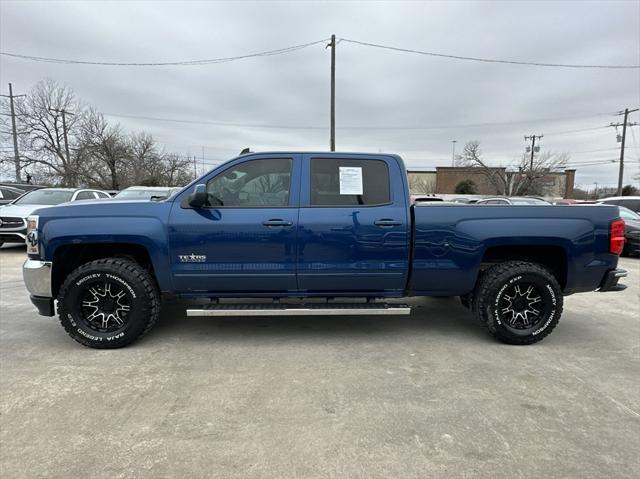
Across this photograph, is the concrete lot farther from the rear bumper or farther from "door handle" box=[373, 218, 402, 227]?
"door handle" box=[373, 218, 402, 227]

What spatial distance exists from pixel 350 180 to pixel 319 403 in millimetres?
2153

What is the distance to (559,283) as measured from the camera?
430 cm

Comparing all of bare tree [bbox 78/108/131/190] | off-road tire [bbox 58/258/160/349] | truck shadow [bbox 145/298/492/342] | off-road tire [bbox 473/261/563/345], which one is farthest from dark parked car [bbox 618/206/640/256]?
bare tree [bbox 78/108/131/190]

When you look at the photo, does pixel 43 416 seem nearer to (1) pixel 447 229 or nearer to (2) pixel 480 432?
(2) pixel 480 432

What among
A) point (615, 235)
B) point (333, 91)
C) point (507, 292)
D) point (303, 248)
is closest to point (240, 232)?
point (303, 248)

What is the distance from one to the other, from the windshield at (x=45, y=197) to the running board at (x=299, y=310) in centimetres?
905

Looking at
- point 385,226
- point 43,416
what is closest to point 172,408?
point 43,416

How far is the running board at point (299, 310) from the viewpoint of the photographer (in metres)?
3.88

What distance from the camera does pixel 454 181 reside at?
62750 millimetres

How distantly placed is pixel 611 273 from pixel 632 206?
12299mm

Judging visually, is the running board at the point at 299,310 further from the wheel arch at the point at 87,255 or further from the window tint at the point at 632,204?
the window tint at the point at 632,204

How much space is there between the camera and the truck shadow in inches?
172

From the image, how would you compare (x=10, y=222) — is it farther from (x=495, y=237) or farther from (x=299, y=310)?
(x=495, y=237)

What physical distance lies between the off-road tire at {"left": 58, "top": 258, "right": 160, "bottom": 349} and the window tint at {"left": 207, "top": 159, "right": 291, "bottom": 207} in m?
1.06
